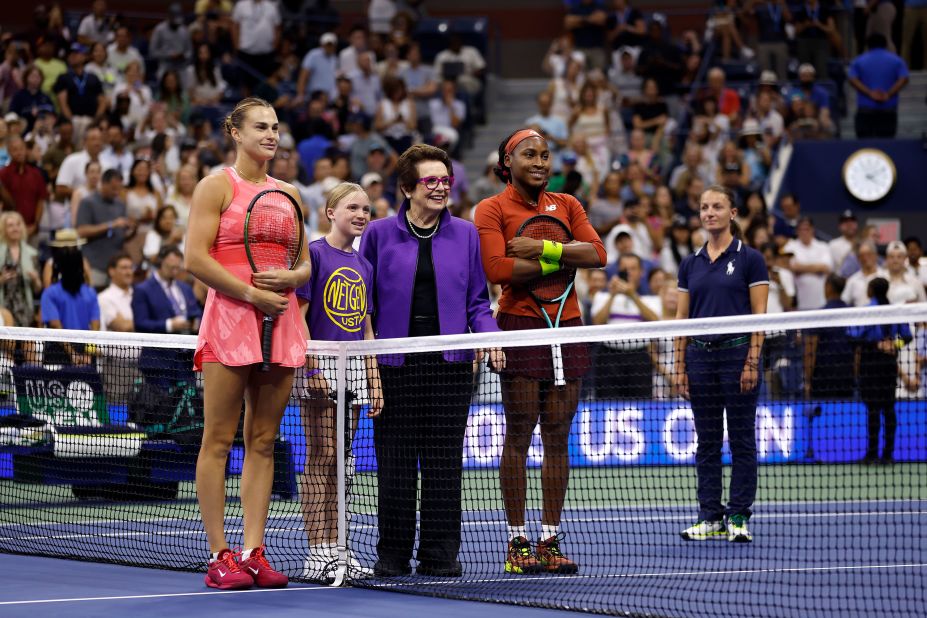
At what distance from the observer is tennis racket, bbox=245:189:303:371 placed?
6.84 m

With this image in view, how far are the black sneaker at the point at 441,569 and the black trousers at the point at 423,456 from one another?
0.08ft

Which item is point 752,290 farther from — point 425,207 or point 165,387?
point 165,387

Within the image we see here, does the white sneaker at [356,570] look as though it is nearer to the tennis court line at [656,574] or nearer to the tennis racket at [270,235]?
the tennis court line at [656,574]

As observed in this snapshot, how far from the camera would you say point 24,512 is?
33.3 ft

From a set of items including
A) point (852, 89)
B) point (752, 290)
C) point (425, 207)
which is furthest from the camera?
point (852, 89)

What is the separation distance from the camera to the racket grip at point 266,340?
6.82m

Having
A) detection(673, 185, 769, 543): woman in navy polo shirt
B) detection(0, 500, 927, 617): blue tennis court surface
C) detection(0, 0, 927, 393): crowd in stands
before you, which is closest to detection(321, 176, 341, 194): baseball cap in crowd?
detection(0, 0, 927, 393): crowd in stands

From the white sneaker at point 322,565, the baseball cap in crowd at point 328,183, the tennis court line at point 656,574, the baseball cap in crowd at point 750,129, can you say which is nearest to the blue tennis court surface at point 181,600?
the white sneaker at point 322,565

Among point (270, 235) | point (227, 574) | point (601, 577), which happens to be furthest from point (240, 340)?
point (601, 577)

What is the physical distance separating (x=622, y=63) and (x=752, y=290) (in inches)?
577

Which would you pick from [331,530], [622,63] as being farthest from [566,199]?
[622,63]

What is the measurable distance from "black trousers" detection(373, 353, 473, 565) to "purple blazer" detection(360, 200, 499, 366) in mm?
177

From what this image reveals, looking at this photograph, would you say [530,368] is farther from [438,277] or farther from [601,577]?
[601,577]

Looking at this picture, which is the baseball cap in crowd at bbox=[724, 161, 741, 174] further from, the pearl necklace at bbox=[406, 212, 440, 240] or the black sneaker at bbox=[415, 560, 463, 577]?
the black sneaker at bbox=[415, 560, 463, 577]
